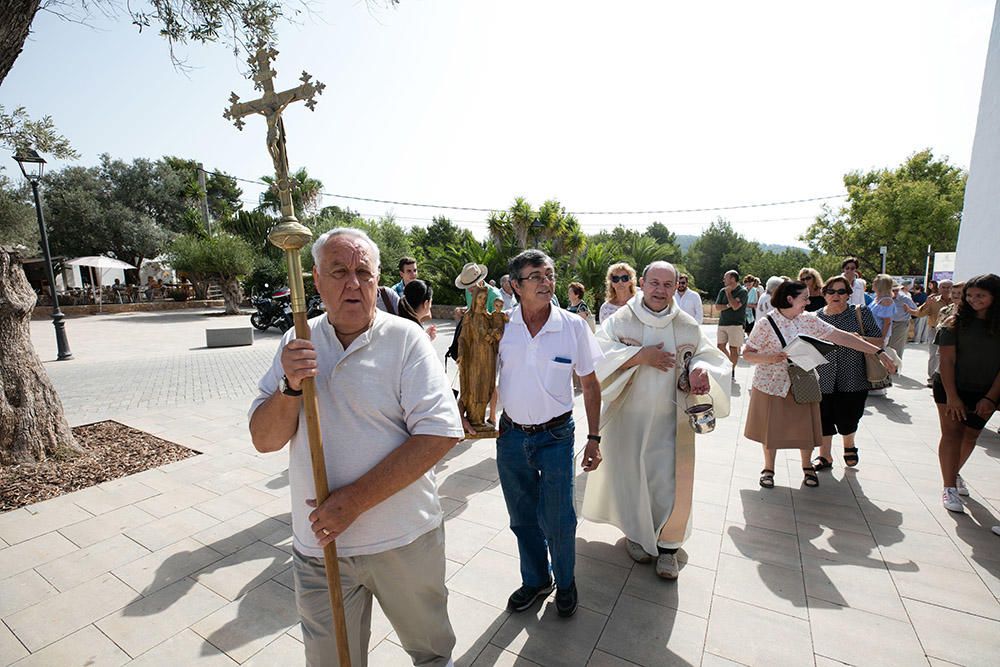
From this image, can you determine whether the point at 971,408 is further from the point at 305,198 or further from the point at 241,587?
the point at 305,198

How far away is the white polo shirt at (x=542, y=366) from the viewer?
8.25 ft

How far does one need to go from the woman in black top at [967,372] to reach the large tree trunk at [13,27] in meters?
7.70

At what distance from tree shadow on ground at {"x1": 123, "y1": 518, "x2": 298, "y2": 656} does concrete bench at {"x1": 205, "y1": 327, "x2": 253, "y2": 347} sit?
11.9 m

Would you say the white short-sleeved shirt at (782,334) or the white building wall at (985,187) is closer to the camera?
the white short-sleeved shirt at (782,334)

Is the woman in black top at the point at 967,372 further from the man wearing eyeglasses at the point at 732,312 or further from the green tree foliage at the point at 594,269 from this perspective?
the green tree foliage at the point at 594,269

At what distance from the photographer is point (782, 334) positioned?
3891mm

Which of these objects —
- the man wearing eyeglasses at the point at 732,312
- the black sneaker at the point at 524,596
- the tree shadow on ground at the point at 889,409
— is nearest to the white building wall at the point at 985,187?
the tree shadow on ground at the point at 889,409

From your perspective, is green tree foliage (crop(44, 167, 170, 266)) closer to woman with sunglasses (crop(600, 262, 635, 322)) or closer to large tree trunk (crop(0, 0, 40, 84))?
large tree trunk (crop(0, 0, 40, 84))

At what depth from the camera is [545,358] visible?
100 inches

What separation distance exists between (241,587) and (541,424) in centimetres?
217

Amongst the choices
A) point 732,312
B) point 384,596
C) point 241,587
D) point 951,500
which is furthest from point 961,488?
point 241,587

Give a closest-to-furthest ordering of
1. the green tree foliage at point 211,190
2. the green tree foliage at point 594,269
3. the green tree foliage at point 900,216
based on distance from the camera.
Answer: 1. the green tree foliage at point 594,269
2. the green tree foliage at point 900,216
3. the green tree foliage at point 211,190

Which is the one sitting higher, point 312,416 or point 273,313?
point 312,416

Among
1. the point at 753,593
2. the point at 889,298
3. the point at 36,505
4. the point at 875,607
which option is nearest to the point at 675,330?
the point at 753,593
